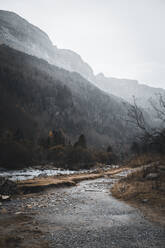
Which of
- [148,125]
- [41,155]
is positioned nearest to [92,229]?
[148,125]

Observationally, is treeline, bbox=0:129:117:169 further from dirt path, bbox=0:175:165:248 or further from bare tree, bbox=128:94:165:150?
bare tree, bbox=128:94:165:150

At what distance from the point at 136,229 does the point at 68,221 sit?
271 centimetres

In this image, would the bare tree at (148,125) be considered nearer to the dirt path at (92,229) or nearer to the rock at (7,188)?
the dirt path at (92,229)

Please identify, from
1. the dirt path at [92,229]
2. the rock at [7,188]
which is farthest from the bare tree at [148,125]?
the rock at [7,188]

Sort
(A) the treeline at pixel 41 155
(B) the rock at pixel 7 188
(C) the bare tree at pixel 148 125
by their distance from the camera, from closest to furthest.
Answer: (C) the bare tree at pixel 148 125 < (B) the rock at pixel 7 188 < (A) the treeline at pixel 41 155

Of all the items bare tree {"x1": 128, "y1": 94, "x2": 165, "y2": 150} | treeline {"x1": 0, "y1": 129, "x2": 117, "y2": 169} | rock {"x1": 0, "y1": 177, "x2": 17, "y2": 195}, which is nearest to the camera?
bare tree {"x1": 128, "y1": 94, "x2": 165, "y2": 150}

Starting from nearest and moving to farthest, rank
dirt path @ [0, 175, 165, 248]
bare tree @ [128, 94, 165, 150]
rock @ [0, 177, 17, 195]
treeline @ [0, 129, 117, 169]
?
dirt path @ [0, 175, 165, 248], bare tree @ [128, 94, 165, 150], rock @ [0, 177, 17, 195], treeline @ [0, 129, 117, 169]

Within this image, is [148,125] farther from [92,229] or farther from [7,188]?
[7,188]

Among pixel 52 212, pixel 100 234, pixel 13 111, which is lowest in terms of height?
pixel 52 212

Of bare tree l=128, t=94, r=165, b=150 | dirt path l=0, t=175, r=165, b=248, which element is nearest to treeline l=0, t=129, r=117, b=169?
dirt path l=0, t=175, r=165, b=248

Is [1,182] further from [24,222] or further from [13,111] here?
[13,111]

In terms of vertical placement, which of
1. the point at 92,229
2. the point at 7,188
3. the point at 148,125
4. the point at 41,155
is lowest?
the point at 41,155

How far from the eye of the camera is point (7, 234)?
5.04 m

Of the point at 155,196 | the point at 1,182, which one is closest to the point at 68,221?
the point at 155,196
